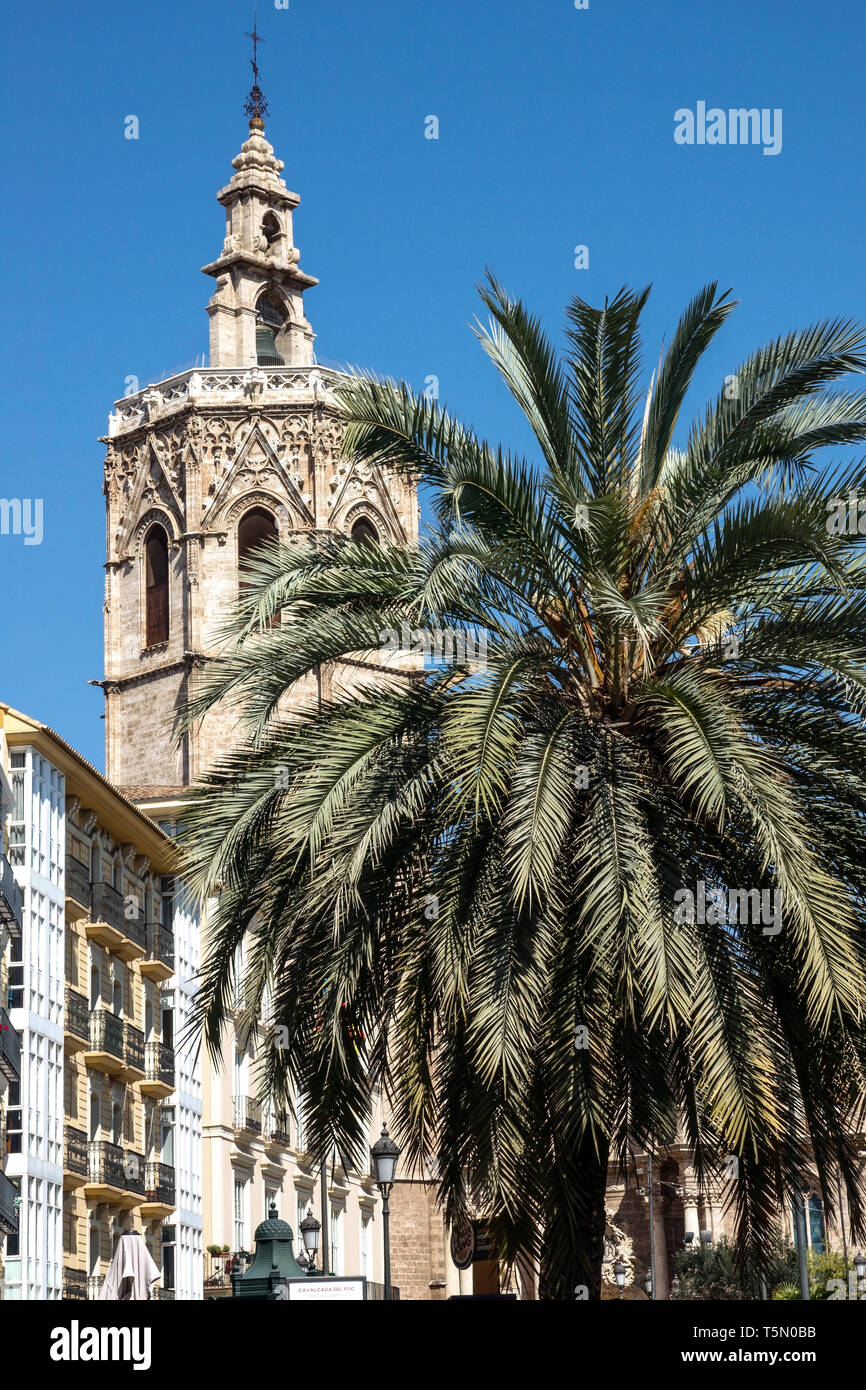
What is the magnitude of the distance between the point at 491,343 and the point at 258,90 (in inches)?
2658

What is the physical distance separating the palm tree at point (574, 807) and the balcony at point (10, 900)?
2173 centimetres

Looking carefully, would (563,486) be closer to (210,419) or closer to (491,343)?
(491,343)

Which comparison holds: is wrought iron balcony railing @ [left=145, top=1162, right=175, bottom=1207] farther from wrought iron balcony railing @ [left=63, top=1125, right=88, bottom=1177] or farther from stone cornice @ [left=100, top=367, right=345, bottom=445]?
stone cornice @ [left=100, top=367, right=345, bottom=445]

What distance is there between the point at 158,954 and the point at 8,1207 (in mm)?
15185

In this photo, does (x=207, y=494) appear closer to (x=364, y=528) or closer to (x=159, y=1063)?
(x=364, y=528)

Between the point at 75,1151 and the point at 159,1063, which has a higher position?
the point at 159,1063

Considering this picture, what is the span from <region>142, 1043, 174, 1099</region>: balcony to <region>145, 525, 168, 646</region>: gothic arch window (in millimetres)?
24478

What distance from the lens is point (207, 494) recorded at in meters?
75.8

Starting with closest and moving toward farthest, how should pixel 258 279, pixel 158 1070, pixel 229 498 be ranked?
pixel 158 1070
pixel 229 498
pixel 258 279

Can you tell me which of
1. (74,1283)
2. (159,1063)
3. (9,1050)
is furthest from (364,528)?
(9,1050)

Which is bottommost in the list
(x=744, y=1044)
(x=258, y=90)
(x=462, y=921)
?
(x=744, y=1044)

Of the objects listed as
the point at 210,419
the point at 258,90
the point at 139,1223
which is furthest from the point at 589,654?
the point at 258,90

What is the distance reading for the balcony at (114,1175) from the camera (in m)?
46.8
